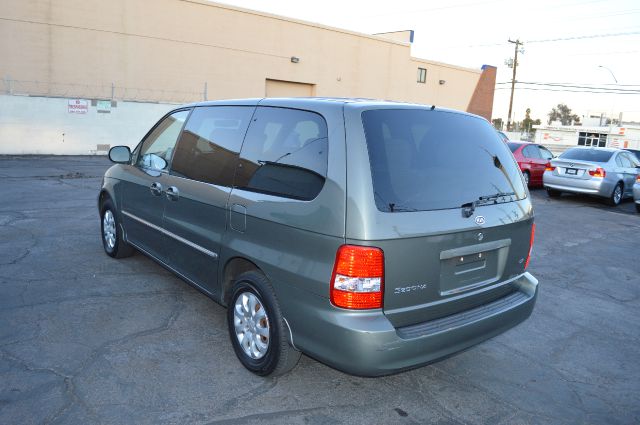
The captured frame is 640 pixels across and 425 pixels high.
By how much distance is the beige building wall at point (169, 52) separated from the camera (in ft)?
68.4

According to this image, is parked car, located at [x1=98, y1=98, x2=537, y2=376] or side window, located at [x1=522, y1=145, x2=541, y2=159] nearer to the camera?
parked car, located at [x1=98, y1=98, x2=537, y2=376]

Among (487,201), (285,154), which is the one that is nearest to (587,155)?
(487,201)

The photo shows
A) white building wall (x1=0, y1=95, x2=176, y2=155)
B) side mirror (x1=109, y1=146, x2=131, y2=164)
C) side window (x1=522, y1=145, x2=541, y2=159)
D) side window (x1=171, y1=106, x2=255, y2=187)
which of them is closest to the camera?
side window (x1=171, y1=106, x2=255, y2=187)

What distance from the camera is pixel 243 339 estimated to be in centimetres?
368

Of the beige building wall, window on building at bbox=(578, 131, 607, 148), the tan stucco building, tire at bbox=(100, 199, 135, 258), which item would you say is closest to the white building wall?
the tan stucco building

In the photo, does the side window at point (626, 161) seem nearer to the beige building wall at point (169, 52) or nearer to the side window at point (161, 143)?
the side window at point (161, 143)

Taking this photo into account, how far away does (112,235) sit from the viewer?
19.5 ft

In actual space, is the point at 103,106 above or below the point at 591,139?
below

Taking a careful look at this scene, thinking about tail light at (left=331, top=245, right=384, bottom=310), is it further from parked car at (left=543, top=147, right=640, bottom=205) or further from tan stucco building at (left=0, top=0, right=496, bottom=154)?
tan stucco building at (left=0, top=0, right=496, bottom=154)

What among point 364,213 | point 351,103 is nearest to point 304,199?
point 364,213

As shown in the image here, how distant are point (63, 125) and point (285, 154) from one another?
782 inches

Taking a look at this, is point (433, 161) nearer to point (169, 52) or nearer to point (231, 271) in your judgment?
point (231, 271)

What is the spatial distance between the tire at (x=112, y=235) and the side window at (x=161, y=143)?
863 mm

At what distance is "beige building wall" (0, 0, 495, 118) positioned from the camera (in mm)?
20859
